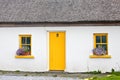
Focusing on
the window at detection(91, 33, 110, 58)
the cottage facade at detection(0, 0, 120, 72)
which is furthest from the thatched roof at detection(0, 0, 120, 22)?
the window at detection(91, 33, 110, 58)

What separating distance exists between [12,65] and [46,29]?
2650mm

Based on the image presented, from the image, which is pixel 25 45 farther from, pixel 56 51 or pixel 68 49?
pixel 68 49

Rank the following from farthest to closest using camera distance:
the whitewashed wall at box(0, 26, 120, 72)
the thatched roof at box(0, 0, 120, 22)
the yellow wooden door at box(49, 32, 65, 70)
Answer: the yellow wooden door at box(49, 32, 65, 70) < the thatched roof at box(0, 0, 120, 22) < the whitewashed wall at box(0, 26, 120, 72)

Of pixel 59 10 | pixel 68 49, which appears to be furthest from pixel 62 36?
pixel 59 10

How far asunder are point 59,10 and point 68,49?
2224 mm

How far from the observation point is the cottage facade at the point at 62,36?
22.8 m

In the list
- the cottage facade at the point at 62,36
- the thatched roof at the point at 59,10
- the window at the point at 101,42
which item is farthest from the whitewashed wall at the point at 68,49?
the thatched roof at the point at 59,10

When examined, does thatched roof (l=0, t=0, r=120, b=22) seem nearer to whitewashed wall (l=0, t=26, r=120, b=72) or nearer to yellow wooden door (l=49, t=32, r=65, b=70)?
whitewashed wall (l=0, t=26, r=120, b=72)

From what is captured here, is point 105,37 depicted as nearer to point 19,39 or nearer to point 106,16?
point 106,16

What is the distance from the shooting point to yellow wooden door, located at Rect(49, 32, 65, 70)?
2341 centimetres

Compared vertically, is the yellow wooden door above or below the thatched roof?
below

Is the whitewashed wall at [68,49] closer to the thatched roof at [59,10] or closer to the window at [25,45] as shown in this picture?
the window at [25,45]

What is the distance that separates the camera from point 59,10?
23.8 meters

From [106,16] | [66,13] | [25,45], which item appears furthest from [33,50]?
[106,16]
